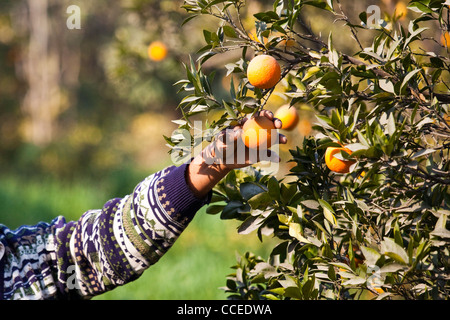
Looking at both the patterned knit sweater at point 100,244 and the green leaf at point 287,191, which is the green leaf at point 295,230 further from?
the patterned knit sweater at point 100,244

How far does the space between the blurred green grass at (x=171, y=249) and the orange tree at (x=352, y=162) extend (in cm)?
130

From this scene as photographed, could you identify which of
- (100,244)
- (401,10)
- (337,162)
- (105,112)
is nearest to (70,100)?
(105,112)

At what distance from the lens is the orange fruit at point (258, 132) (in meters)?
0.78

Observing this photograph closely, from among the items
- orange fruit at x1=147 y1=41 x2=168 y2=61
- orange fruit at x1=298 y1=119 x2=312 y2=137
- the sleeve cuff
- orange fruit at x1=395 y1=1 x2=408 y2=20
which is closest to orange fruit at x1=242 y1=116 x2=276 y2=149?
the sleeve cuff

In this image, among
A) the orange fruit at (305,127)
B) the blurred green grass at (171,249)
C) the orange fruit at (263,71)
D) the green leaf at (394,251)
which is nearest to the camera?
the green leaf at (394,251)

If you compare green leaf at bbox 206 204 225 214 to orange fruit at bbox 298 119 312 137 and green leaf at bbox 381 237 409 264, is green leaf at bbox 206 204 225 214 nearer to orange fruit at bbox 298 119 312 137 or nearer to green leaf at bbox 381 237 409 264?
green leaf at bbox 381 237 409 264

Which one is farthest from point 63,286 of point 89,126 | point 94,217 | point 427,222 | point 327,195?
point 89,126

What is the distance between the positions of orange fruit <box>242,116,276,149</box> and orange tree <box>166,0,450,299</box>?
20 mm

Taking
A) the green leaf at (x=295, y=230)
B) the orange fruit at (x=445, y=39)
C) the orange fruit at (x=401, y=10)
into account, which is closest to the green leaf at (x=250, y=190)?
the green leaf at (x=295, y=230)

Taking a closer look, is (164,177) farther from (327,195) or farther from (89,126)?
(89,126)

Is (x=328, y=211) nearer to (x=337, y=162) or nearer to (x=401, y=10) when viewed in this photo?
(x=337, y=162)

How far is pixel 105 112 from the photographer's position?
6.73 metres

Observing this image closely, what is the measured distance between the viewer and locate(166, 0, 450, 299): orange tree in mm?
752

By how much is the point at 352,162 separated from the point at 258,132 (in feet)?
0.48
